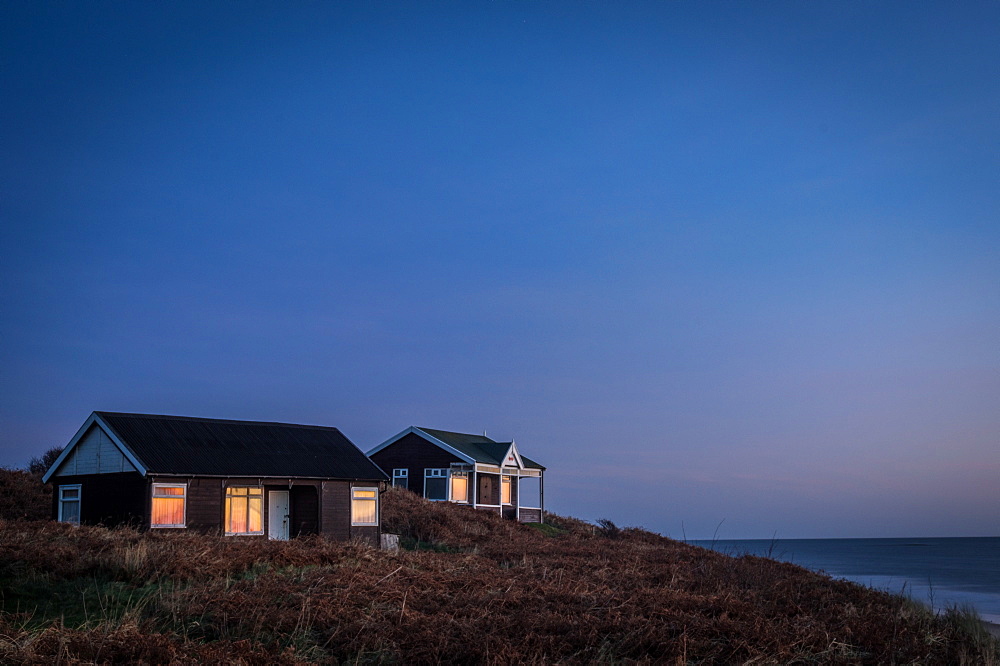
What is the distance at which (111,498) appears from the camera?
28.0 meters

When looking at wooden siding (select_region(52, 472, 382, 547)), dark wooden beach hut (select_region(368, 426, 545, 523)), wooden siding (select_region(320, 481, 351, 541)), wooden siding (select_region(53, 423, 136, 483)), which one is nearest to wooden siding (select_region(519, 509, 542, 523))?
dark wooden beach hut (select_region(368, 426, 545, 523))

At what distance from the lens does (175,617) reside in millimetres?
11461

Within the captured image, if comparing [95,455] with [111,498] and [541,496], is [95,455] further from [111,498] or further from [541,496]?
[541,496]

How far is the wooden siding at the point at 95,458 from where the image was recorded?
28.0 metres

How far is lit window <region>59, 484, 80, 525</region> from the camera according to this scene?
96.0ft

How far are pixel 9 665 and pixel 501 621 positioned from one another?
21.9 ft

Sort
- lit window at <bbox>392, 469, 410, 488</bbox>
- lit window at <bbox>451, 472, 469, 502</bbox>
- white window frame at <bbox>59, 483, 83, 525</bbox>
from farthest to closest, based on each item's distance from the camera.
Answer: lit window at <bbox>392, 469, 410, 488</bbox> → lit window at <bbox>451, 472, 469, 502</bbox> → white window frame at <bbox>59, 483, 83, 525</bbox>

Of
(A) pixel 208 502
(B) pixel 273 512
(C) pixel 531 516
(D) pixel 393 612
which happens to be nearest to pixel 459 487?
(C) pixel 531 516

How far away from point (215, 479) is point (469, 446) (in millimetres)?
24012

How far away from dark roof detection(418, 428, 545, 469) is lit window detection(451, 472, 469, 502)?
130 cm

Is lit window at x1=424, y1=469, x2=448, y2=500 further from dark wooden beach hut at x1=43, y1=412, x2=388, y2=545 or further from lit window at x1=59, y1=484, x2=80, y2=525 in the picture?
lit window at x1=59, y1=484, x2=80, y2=525

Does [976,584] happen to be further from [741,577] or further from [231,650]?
[231,650]

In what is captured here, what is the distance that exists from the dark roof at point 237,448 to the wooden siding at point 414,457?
13692mm

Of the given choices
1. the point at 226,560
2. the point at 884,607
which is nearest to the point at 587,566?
the point at 884,607
